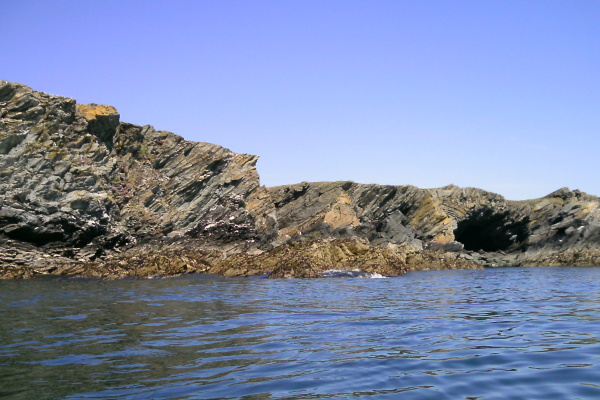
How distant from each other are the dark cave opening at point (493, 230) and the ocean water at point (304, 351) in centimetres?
5637

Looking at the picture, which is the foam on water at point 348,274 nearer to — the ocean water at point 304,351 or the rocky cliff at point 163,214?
the rocky cliff at point 163,214

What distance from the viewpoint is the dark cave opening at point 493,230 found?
69.8m

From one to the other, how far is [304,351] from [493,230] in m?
68.7

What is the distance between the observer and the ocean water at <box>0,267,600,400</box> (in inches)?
260

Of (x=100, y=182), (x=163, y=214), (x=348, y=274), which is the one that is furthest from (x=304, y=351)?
(x=163, y=214)

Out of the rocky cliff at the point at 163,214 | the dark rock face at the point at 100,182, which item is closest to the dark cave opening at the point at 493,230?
the rocky cliff at the point at 163,214

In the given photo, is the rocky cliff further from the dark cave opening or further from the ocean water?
the ocean water

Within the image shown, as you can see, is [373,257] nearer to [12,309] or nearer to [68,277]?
[68,277]

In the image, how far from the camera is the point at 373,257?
39.3 meters

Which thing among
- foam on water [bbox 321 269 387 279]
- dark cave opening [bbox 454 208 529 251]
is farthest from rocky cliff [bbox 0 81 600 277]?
dark cave opening [bbox 454 208 529 251]

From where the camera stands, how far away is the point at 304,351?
9070mm

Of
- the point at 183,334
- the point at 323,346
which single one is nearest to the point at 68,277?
the point at 183,334

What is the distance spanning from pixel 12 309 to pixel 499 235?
6709cm

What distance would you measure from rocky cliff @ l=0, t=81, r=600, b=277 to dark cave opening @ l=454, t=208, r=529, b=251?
107 inches
